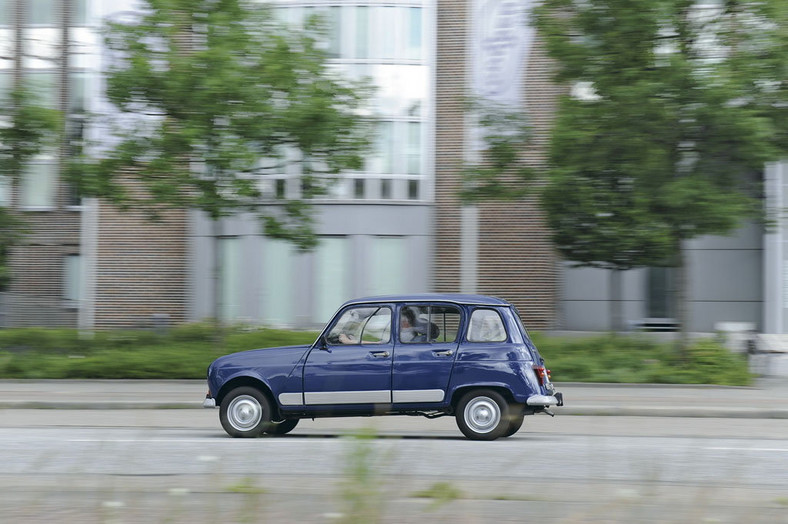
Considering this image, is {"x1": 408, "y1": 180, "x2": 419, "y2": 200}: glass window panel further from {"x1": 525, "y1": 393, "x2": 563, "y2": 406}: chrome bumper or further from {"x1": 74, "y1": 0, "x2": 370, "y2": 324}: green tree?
{"x1": 525, "y1": 393, "x2": 563, "y2": 406}: chrome bumper

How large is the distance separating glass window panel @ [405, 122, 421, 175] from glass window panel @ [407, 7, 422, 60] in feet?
6.63

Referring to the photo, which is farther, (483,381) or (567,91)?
(567,91)

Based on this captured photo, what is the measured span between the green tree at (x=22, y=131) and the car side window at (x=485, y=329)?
41.3ft

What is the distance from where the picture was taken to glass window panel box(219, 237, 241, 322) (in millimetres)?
29953

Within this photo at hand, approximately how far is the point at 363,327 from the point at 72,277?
26329mm

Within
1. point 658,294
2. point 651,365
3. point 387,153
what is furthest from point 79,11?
point 651,365

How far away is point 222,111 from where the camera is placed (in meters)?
18.3

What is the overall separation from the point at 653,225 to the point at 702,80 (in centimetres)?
307

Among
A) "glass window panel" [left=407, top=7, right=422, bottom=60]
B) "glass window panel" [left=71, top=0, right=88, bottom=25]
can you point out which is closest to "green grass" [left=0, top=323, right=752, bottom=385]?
"glass window panel" [left=407, top=7, right=422, bottom=60]

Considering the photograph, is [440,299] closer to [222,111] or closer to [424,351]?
[424,351]

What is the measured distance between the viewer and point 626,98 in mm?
18078

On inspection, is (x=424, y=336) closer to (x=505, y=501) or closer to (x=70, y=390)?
(x=505, y=501)

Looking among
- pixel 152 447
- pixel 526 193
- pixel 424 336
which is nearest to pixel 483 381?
pixel 424 336

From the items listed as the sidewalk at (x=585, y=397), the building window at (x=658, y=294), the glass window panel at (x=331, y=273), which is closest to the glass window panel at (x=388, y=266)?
the glass window panel at (x=331, y=273)
